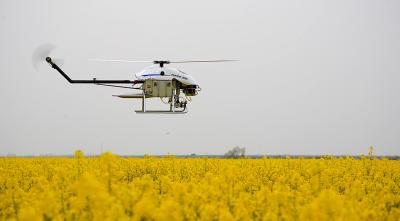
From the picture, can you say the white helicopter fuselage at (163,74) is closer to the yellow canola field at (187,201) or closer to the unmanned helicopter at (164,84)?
the unmanned helicopter at (164,84)

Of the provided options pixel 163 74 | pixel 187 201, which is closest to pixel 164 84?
pixel 163 74

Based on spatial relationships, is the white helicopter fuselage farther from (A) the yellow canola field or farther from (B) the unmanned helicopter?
(A) the yellow canola field

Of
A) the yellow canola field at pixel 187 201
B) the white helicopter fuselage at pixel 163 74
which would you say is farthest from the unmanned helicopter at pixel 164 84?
the yellow canola field at pixel 187 201

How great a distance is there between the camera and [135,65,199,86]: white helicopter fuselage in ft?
75.4

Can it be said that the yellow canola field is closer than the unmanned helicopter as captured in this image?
Yes

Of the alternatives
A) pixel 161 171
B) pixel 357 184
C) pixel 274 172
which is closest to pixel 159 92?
pixel 161 171

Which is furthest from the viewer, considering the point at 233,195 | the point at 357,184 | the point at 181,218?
the point at 357,184

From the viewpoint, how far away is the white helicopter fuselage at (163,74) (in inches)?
904

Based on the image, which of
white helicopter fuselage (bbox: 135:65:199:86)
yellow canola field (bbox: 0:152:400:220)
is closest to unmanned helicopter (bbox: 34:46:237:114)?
white helicopter fuselage (bbox: 135:65:199:86)

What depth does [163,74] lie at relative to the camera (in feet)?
75.4

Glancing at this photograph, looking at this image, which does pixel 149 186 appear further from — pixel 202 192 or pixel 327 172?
pixel 327 172

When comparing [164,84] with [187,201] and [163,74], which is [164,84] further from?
[187,201]

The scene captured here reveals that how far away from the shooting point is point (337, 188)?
47.9ft

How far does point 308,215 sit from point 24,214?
372cm
